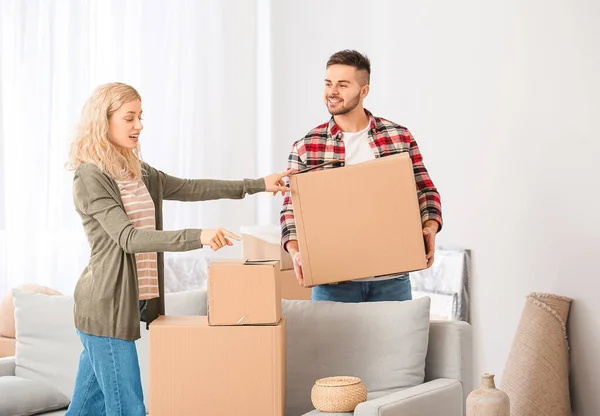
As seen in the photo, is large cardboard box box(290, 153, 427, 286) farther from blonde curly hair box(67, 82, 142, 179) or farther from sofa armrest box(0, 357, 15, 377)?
sofa armrest box(0, 357, 15, 377)

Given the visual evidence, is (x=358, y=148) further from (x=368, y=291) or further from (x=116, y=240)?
(x=116, y=240)

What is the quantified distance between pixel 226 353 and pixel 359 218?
50cm

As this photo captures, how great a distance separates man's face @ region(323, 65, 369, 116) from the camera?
2414mm

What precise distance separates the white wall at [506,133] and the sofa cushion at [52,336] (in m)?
1.21

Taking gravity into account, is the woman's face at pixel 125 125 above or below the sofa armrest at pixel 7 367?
above

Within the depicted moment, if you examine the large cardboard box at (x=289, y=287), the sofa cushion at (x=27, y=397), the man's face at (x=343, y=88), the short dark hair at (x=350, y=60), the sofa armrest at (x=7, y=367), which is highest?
the short dark hair at (x=350, y=60)

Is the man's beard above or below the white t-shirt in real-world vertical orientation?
above

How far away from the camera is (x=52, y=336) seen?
2672 mm

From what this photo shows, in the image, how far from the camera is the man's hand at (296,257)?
7.66 feet

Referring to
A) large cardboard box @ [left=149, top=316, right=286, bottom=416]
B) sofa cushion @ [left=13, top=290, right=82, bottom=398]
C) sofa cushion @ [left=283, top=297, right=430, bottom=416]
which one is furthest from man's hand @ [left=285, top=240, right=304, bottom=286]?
sofa cushion @ [left=13, top=290, right=82, bottom=398]

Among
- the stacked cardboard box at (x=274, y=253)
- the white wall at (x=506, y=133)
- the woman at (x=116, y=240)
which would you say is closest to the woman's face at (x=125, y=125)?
the woman at (x=116, y=240)

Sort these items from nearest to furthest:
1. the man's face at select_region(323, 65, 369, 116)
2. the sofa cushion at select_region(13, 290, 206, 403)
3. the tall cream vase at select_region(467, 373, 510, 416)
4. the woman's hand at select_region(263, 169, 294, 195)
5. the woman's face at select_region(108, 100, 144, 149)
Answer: the woman's face at select_region(108, 100, 144, 149), the tall cream vase at select_region(467, 373, 510, 416), the woman's hand at select_region(263, 169, 294, 195), the man's face at select_region(323, 65, 369, 116), the sofa cushion at select_region(13, 290, 206, 403)

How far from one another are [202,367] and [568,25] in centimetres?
174

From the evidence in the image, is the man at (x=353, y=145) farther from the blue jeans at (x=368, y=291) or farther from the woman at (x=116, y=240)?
the woman at (x=116, y=240)
